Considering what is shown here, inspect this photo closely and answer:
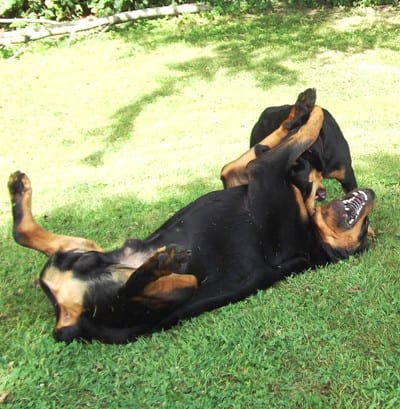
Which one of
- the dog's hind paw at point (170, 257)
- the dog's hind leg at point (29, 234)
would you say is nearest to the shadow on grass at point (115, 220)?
the dog's hind leg at point (29, 234)

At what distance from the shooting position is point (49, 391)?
288cm

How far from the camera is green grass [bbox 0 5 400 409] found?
2.87 meters

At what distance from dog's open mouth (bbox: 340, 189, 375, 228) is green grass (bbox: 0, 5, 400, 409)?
285 mm

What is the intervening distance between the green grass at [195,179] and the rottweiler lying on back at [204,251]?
10 centimetres

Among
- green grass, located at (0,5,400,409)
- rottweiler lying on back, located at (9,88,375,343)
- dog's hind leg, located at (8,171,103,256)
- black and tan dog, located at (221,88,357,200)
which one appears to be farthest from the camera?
black and tan dog, located at (221,88,357,200)

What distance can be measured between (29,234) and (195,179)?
2.14 meters

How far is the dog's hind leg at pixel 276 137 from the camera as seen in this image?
3.94 m

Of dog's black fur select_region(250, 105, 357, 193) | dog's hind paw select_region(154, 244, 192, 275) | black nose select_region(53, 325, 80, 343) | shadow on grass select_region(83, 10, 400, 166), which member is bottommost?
shadow on grass select_region(83, 10, 400, 166)

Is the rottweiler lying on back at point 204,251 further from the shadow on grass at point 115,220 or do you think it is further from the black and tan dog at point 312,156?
the shadow on grass at point 115,220

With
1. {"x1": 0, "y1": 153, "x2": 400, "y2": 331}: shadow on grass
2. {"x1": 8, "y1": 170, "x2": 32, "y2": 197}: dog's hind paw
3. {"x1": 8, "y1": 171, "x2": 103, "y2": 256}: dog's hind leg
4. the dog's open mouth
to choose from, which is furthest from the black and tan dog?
{"x1": 8, "y1": 170, "x2": 32, "y2": 197}: dog's hind paw

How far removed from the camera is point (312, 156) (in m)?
3.91

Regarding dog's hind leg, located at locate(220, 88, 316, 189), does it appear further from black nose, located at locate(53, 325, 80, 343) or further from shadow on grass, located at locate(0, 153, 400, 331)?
black nose, located at locate(53, 325, 80, 343)

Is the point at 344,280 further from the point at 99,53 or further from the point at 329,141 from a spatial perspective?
the point at 99,53

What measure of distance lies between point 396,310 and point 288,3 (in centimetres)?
1079
